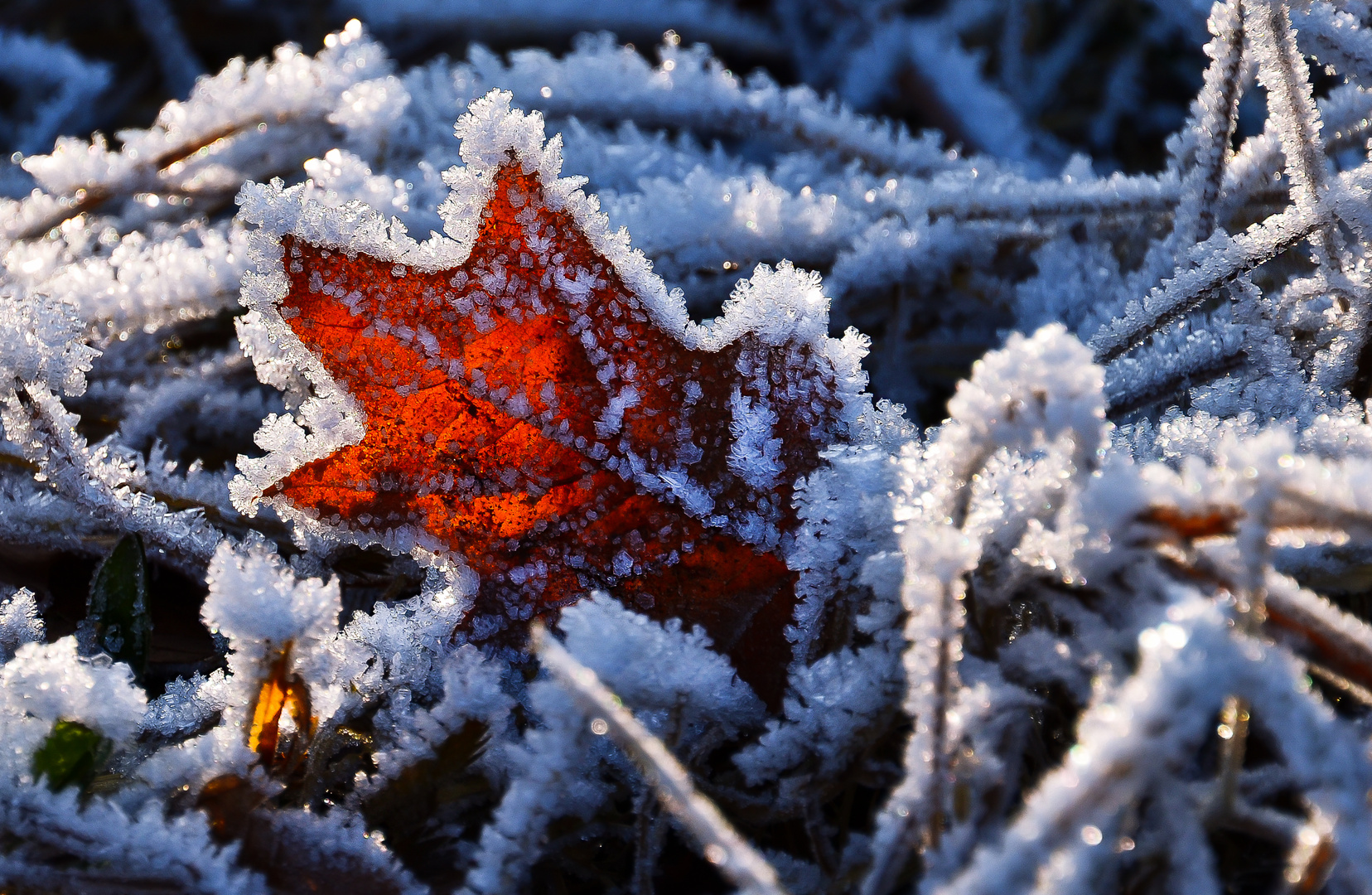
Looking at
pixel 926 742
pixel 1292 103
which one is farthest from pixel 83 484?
pixel 1292 103

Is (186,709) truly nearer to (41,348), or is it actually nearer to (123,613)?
(123,613)

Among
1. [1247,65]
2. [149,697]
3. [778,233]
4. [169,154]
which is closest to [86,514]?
[149,697]

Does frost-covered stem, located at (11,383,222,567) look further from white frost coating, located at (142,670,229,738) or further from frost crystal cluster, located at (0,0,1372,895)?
white frost coating, located at (142,670,229,738)

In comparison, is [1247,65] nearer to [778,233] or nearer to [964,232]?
[964,232]

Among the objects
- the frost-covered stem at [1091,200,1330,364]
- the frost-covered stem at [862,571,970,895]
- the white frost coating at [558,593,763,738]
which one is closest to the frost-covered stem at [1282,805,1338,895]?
the frost-covered stem at [862,571,970,895]

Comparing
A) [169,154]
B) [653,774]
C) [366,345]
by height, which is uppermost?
[169,154]

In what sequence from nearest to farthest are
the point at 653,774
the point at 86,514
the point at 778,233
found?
the point at 653,774 → the point at 86,514 → the point at 778,233
